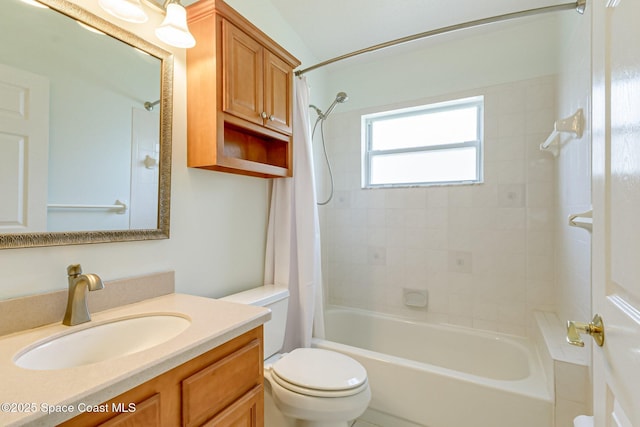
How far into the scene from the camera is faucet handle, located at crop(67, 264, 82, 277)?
0.91 meters

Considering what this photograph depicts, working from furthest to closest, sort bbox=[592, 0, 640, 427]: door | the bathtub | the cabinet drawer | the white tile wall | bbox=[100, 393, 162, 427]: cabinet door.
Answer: the white tile wall → the bathtub → the cabinet drawer → bbox=[100, 393, 162, 427]: cabinet door → bbox=[592, 0, 640, 427]: door

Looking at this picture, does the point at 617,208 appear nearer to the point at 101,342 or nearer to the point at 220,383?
the point at 220,383

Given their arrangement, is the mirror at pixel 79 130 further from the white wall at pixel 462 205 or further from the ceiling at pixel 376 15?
the white wall at pixel 462 205

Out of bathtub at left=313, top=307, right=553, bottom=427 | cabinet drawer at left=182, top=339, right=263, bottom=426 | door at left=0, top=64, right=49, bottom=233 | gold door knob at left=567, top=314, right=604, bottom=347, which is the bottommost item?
bathtub at left=313, top=307, right=553, bottom=427

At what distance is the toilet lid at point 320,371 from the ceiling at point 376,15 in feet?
6.83

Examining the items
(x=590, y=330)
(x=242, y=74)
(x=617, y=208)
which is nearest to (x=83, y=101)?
(x=242, y=74)

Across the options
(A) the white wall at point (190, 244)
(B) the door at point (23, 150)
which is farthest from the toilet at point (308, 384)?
(B) the door at point (23, 150)

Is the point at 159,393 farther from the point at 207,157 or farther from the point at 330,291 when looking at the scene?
the point at 330,291

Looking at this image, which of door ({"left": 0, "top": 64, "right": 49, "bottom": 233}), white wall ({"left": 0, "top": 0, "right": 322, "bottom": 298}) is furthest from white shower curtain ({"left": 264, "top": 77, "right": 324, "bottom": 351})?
door ({"left": 0, "top": 64, "right": 49, "bottom": 233})

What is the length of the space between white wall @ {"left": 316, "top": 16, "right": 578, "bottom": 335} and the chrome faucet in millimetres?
1879

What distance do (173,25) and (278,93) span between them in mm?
630

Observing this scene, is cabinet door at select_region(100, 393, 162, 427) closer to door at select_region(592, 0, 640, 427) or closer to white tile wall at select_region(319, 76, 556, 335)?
door at select_region(592, 0, 640, 427)

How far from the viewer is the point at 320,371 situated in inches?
52.0

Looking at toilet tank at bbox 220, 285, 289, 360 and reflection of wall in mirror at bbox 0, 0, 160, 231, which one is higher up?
reflection of wall in mirror at bbox 0, 0, 160, 231
